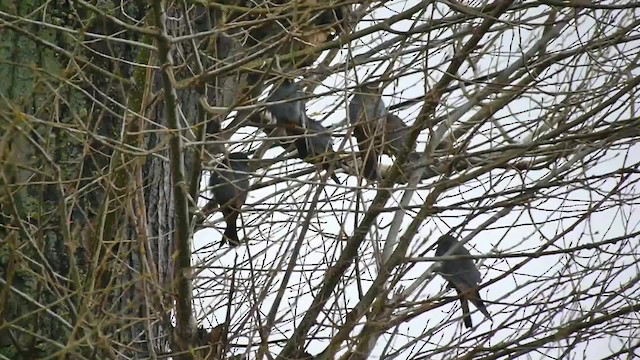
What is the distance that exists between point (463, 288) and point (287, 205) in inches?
39.5

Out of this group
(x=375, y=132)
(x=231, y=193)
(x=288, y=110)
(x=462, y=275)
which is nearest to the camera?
(x=375, y=132)

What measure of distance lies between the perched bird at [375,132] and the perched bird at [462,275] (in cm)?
49

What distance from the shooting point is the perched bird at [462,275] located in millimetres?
5344

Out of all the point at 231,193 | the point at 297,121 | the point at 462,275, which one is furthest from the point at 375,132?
the point at 231,193

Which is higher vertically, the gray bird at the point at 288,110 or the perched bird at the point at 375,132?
the gray bird at the point at 288,110

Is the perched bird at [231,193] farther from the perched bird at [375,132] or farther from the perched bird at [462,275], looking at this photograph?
the perched bird at [462,275]

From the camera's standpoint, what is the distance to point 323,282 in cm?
518

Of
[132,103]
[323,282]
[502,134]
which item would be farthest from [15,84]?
[502,134]

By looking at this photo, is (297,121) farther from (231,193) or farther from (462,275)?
(462,275)

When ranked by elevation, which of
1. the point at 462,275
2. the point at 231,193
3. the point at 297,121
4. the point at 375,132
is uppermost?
the point at 297,121

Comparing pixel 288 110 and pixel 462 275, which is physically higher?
pixel 288 110

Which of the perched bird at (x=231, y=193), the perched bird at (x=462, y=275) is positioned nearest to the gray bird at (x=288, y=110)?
the perched bird at (x=231, y=193)

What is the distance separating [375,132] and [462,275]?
0.93 metres

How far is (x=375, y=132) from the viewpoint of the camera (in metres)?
5.28
